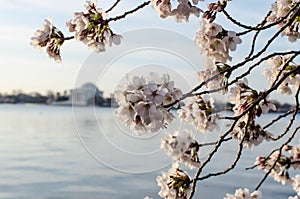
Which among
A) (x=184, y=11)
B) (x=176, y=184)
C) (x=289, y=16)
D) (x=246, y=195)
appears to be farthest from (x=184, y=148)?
(x=289, y=16)

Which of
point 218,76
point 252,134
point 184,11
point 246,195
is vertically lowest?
point 246,195

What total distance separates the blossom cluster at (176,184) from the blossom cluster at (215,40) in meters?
0.26

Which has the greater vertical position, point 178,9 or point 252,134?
point 178,9

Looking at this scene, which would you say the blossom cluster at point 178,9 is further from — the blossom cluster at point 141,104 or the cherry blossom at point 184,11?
the blossom cluster at point 141,104

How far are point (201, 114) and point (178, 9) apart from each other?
0.24 metres

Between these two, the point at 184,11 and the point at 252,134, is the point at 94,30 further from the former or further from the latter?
the point at 252,134

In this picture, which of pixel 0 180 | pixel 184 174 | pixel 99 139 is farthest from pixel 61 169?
pixel 184 174

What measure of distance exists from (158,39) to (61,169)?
6.46m

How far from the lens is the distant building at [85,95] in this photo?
4.67 feet

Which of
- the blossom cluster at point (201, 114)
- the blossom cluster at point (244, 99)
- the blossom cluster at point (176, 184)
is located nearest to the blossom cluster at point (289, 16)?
the blossom cluster at point (244, 99)

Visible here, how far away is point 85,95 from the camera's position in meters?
1.59

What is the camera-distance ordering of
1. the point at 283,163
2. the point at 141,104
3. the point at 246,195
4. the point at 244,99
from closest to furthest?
the point at 141,104 < the point at 244,99 < the point at 246,195 < the point at 283,163

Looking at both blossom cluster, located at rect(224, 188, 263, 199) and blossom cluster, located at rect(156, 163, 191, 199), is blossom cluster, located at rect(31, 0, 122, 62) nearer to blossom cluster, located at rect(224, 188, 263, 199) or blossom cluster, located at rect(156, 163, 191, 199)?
blossom cluster, located at rect(156, 163, 191, 199)

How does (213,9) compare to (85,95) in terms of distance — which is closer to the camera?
(213,9)
